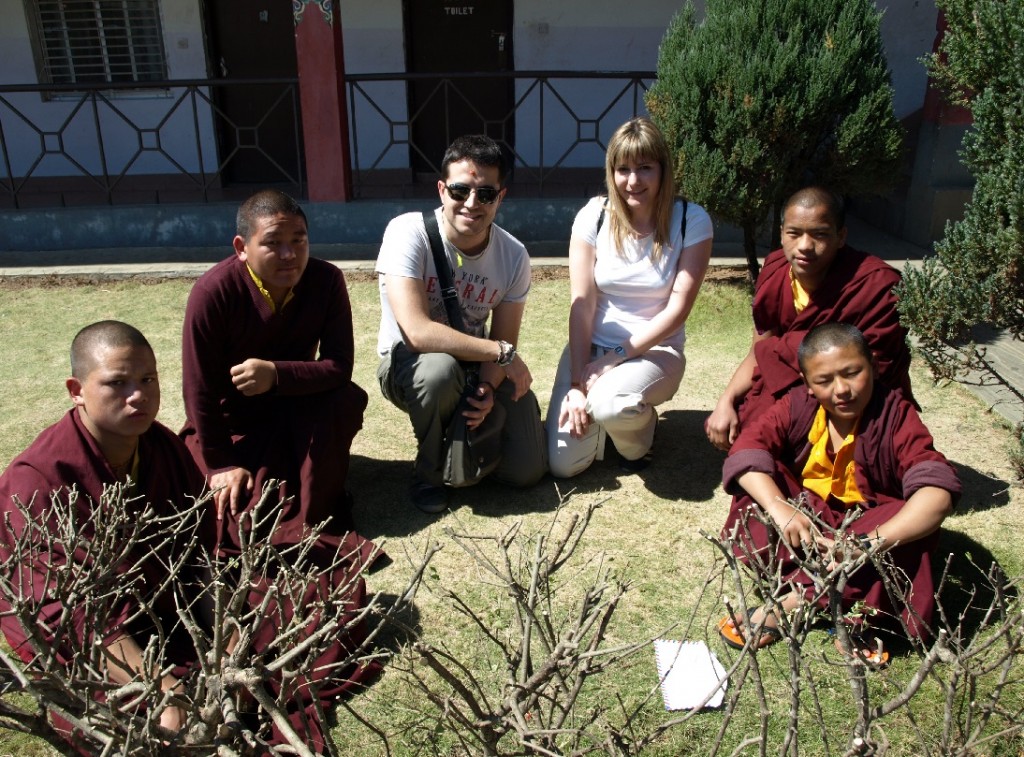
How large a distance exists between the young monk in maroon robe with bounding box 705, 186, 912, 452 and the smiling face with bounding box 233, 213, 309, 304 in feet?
5.80

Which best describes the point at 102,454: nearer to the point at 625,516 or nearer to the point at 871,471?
the point at 625,516

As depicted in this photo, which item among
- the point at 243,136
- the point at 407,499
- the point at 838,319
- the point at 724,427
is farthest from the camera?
the point at 243,136

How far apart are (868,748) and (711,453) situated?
3.03m

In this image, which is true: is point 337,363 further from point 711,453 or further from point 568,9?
point 568,9

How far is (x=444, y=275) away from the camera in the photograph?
3758mm

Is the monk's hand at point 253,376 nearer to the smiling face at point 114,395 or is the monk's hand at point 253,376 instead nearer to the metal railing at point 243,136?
the smiling face at point 114,395

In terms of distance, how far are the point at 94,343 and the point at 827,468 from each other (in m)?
2.35

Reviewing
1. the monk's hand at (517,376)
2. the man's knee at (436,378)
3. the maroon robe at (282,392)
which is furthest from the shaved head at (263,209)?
the monk's hand at (517,376)

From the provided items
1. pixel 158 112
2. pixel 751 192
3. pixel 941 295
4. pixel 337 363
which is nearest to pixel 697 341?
pixel 751 192

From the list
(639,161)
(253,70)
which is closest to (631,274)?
(639,161)

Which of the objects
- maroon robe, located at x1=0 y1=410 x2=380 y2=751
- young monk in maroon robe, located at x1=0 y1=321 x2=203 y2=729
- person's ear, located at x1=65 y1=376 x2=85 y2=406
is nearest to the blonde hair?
maroon robe, located at x1=0 y1=410 x2=380 y2=751

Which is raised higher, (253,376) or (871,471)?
(253,376)

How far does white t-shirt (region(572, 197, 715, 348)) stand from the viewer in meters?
3.95

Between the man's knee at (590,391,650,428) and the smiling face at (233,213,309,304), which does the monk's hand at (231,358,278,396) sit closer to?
the smiling face at (233,213,309,304)
